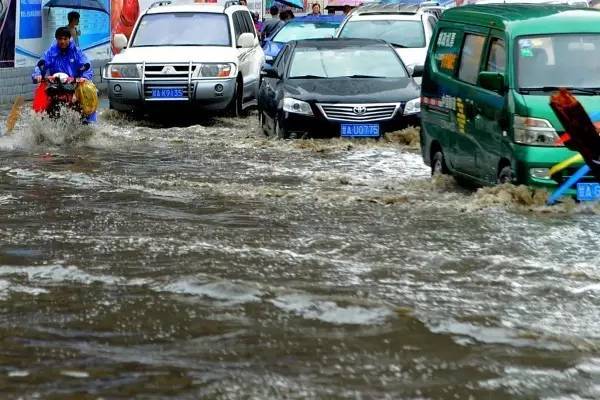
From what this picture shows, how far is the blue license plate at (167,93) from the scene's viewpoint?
18.3 m

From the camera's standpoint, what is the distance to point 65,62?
15.4 meters

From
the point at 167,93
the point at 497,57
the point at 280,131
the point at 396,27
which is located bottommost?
the point at 167,93

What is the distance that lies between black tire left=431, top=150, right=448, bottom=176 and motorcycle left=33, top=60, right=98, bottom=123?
15.8ft

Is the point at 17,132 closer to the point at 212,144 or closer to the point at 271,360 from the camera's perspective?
the point at 212,144

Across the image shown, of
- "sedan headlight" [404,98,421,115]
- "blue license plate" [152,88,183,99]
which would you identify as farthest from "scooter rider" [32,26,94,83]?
"sedan headlight" [404,98,421,115]

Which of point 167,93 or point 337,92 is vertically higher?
point 337,92

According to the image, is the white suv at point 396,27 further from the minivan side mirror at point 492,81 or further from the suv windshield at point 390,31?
the minivan side mirror at point 492,81

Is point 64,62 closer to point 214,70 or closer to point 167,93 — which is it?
point 167,93

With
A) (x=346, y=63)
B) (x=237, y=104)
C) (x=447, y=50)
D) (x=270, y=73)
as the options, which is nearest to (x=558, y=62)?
(x=447, y=50)

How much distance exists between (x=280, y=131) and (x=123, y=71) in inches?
155

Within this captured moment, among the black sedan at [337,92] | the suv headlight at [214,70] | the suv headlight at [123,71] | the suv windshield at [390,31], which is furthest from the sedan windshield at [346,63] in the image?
the suv windshield at [390,31]

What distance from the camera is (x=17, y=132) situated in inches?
643

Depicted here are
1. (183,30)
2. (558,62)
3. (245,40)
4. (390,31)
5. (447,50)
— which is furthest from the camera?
(390,31)

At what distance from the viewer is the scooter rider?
1531 centimetres
